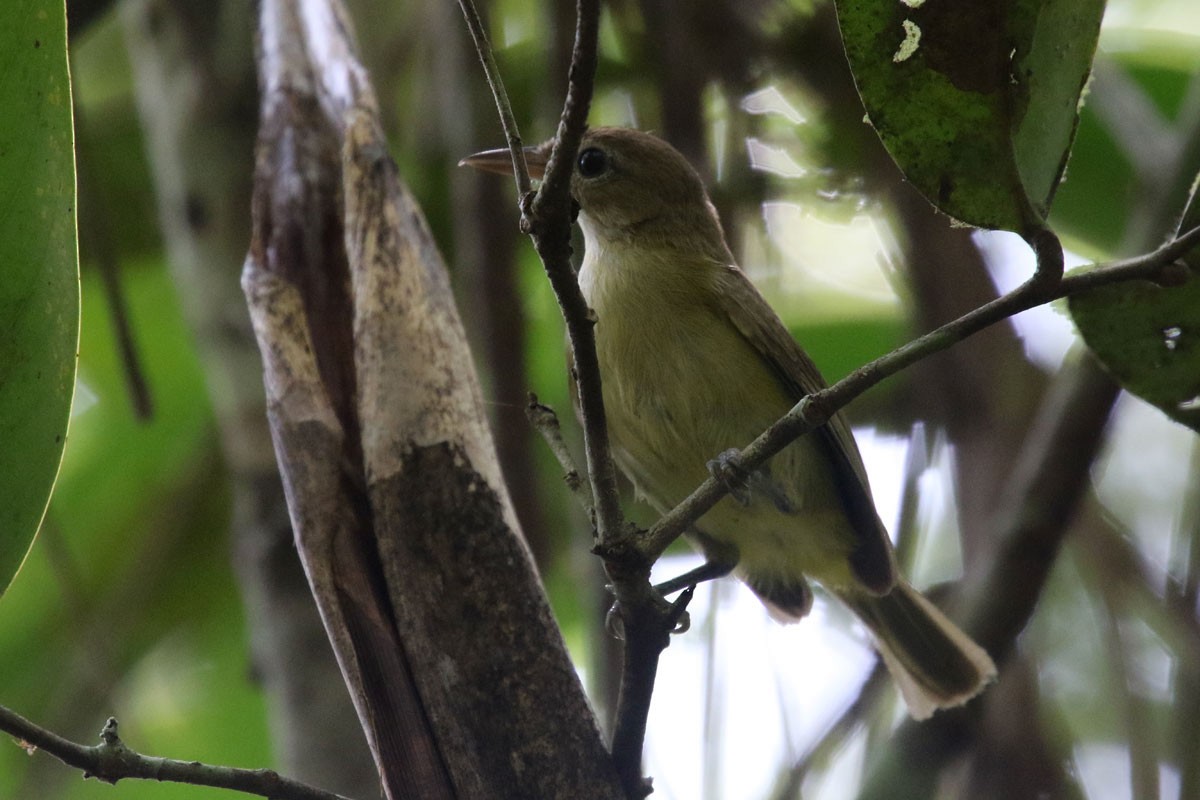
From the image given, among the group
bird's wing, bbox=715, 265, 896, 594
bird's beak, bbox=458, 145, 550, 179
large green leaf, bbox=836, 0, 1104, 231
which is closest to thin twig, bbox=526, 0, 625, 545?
large green leaf, bbox=836, 0, 1104, 231

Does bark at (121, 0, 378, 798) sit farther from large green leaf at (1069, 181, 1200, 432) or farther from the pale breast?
large green leaf at (1069, 181, 1200, 432)

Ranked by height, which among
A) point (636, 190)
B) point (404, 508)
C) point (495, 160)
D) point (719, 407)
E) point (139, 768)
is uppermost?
point (636, 190)

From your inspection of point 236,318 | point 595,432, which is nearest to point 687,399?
point 236,318

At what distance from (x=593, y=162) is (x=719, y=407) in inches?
32.5

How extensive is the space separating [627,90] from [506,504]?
7.89 feet

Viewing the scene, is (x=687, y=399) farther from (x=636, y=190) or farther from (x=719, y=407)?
(x=636, y=190)

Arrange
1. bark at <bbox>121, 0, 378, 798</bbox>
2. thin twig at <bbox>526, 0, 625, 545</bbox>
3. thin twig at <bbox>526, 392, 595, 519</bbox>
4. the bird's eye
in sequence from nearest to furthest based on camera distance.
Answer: thin twig at <bbox>526, 0, 625, 545</bbox>
thin twig at <bbox>526, 392, 595, 519</bbox>
bark at <bbox>121, 0, 378, 798</bbox>
the bird's eye

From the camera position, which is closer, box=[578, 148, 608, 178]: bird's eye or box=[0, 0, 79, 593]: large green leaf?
box=[0, 0, 79, 593]: large green leaf

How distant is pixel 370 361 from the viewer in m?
1.86

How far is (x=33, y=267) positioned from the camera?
1.40m

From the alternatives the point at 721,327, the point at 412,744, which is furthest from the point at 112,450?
the point at 412,744

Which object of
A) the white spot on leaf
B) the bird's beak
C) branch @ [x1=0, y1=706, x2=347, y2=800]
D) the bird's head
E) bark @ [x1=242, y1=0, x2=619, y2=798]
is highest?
the bird's head

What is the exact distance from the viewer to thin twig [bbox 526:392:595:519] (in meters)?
1.74

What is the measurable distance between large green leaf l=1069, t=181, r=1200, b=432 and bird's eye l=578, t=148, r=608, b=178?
1804mm
